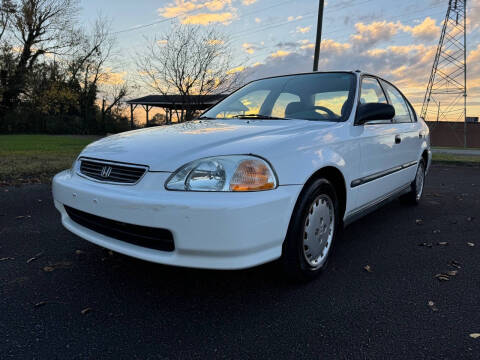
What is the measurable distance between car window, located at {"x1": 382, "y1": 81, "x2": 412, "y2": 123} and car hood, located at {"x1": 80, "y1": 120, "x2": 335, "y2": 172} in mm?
1593

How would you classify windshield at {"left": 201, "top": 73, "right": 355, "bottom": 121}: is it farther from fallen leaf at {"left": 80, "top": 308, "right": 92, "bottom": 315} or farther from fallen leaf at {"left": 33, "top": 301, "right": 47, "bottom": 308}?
fallen leaf at {"left": 33, "top": 301, "right": 47, "bottom": 308}

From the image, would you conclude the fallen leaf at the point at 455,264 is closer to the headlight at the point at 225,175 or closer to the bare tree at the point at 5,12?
the headlight at the point at 225,175

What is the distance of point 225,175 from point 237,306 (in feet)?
2.67

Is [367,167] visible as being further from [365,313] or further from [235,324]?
[235,324]

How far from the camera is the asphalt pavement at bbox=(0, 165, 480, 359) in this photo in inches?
68.1

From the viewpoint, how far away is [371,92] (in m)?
3.40

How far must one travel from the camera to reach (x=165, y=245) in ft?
6.36

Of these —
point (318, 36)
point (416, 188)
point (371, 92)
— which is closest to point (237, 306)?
point (371, 92)

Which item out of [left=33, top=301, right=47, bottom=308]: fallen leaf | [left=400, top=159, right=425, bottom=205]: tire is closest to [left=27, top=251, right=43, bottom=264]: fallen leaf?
[left=33, top=301, right=47, bottom=308]: fallen leaf

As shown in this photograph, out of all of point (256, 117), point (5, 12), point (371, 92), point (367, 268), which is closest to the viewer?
point (367, 268)

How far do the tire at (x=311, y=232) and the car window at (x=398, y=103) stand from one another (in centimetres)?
172

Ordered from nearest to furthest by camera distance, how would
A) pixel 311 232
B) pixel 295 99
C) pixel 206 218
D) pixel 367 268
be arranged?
1. pixel 206 218
2. pixel 311 232
3. pixel 367 268
4. pixel 295 99

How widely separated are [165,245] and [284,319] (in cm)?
79

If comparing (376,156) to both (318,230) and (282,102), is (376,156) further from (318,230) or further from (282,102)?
(318,230)
